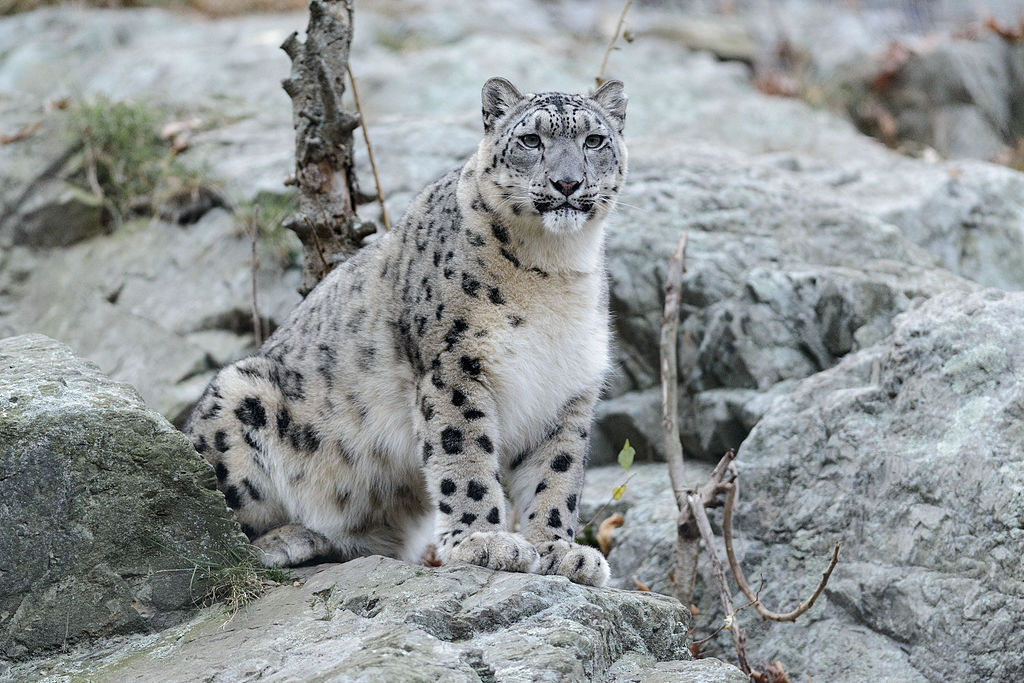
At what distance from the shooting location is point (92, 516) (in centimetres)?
487

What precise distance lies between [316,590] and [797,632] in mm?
2387

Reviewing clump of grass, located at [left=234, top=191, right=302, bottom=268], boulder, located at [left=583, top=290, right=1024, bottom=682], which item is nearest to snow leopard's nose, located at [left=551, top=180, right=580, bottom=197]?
boulder, located at [left=583, top=290, right=1024, bottom=682]

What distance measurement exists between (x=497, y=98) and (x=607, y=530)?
290 centimetres

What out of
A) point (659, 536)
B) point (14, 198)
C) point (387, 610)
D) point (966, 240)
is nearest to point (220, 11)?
point (14, 198)

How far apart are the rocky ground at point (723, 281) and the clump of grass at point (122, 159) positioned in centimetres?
19

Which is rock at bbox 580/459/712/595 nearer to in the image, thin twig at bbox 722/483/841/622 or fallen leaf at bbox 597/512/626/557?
fallen leaf at bbox 597/512/626/557

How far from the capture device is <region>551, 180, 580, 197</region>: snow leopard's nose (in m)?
5.26

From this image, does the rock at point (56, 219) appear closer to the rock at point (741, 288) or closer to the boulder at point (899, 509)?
the rock at point (741, 288)

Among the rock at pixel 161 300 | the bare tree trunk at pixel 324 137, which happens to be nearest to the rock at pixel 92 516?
the bare tree trunk at pixel 324 137

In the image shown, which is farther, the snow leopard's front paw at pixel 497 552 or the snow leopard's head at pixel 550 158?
the snow leopard's head at pixel 550 158

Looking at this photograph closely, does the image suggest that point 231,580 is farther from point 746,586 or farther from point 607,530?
point 607,530

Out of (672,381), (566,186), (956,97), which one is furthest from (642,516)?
(956,97)

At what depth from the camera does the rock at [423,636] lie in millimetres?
4086

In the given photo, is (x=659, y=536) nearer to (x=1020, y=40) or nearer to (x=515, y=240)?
(x=515, y=240)
